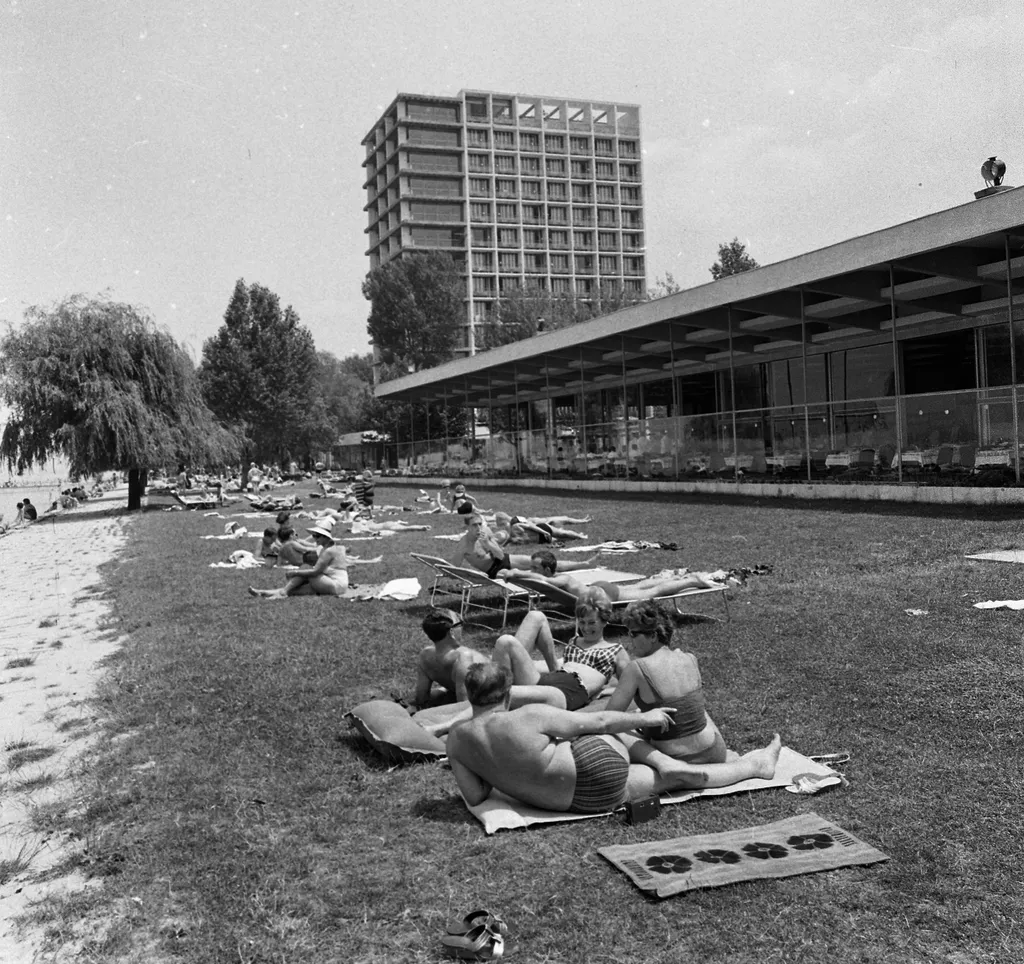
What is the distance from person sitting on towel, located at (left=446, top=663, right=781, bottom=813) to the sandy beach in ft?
5.98

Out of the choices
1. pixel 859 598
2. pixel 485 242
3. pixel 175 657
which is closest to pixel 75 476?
pixel 175 657

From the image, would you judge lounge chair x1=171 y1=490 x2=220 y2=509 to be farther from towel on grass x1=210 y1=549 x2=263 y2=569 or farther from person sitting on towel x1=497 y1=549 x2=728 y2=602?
person sitting on towel x1=497 y1=549 x2=728 y2=602

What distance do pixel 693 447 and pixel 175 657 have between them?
19153 millimetres

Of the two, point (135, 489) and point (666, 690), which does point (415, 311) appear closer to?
point (135, 489)

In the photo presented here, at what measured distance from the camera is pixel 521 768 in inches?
173

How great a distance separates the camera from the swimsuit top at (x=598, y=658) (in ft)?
20.6

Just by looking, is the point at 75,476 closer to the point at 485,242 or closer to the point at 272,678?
the point at 272,678

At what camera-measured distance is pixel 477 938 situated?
3.23 meters

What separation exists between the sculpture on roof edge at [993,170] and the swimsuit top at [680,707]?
1666 cm

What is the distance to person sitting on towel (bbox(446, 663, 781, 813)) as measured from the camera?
438 cm

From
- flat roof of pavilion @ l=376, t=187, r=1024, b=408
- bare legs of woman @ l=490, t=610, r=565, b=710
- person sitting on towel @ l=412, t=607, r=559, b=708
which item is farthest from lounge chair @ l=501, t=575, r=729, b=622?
flat roof of pavilion @ l=376, t=187, r=1024, b=408

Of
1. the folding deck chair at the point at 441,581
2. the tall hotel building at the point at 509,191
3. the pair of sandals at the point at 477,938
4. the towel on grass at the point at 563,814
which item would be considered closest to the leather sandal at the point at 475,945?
the pair of sandals at the point at 477,938

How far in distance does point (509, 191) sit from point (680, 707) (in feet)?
352

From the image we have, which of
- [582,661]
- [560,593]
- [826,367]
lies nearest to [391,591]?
[560,593]
